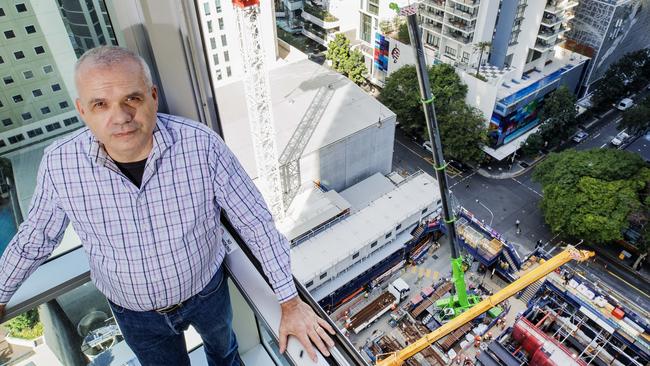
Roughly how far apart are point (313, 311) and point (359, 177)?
590 inches

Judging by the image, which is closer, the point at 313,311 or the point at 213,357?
the point at 313,311

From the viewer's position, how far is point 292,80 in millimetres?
18312

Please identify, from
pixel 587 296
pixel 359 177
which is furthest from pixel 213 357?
pixel 359 177

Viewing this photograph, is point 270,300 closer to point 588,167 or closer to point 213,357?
point 213,357

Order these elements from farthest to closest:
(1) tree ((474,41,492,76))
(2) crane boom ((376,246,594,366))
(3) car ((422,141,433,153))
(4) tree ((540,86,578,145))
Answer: (3) car ((422,141,433,153))
(4) tree ((540,86,578,145))
(1) tree ((474,41,492,76))
(2) crane boom ((376,246,594,366))

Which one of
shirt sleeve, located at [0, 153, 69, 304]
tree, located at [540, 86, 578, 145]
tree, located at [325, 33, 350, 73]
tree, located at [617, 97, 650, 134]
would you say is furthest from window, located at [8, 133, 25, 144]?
tree, located at [617, 97, 650, 134]

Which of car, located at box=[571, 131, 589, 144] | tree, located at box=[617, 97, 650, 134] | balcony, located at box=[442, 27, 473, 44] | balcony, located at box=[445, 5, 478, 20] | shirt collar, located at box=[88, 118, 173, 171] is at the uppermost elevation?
shirt collar, located at box=[88, 118, 173, 171]

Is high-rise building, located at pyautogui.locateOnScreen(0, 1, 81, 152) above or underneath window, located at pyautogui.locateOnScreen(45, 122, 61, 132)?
above

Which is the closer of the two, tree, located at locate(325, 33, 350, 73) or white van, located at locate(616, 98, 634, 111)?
white van, located at locate(616, 98, 634, 111)

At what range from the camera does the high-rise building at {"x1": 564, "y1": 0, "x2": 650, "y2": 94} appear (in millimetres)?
19375

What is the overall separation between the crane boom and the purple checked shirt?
33.4 feet

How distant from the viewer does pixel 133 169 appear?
2.01 metres

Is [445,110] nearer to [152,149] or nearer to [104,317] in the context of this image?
[104,317]

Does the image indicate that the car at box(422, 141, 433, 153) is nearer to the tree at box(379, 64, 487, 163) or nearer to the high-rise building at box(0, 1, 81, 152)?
the tree at box(379, 64, 487, 163)
